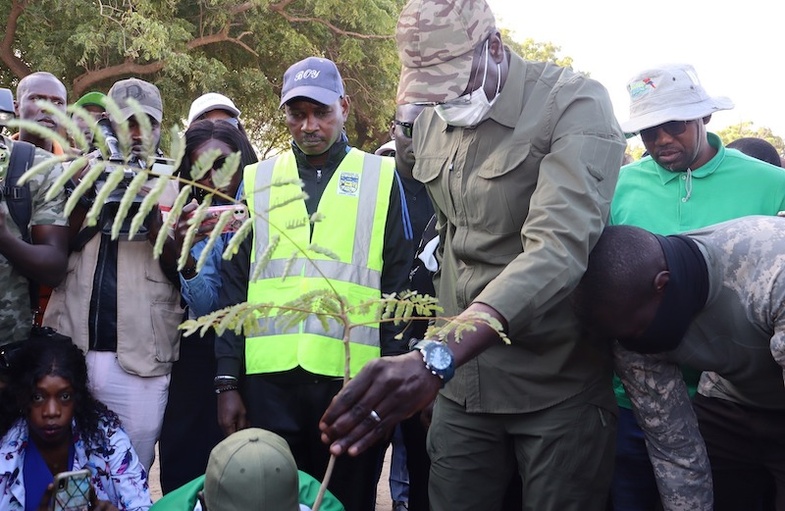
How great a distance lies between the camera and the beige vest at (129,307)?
345cm

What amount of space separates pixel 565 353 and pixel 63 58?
10130 millimetres

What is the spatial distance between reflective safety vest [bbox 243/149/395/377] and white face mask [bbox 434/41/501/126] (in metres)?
0.76

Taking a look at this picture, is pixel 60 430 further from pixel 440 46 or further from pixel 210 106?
pixel 440 46

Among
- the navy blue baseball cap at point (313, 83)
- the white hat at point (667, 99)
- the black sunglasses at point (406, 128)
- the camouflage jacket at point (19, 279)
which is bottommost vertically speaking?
the camouflage jacket at point (19, 279)

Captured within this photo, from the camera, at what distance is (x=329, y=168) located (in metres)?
3.49

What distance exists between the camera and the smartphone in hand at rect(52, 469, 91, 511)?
128 inches

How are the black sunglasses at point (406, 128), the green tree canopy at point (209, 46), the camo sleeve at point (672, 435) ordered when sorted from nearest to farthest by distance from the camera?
the camo sleeve at point (672, 435) → the black sunglasses at point (406, 128) → the green tree canopy at point (209, 46)

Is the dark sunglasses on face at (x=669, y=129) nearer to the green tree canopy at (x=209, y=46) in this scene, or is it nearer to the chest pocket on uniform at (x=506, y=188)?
the chest pocket on uniform at (x=506, y=188)

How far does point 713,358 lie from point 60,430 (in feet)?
8.15

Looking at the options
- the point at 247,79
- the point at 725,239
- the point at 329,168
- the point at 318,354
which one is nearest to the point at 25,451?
the point at 318,354

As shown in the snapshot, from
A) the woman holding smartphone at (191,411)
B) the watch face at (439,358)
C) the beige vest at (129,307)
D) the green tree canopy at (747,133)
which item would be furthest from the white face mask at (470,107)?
the green tree canopy at (747,133)

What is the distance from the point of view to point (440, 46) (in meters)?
2.39

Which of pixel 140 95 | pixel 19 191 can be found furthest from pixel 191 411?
pixel 140 95

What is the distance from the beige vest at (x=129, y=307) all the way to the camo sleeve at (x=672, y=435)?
194cm
